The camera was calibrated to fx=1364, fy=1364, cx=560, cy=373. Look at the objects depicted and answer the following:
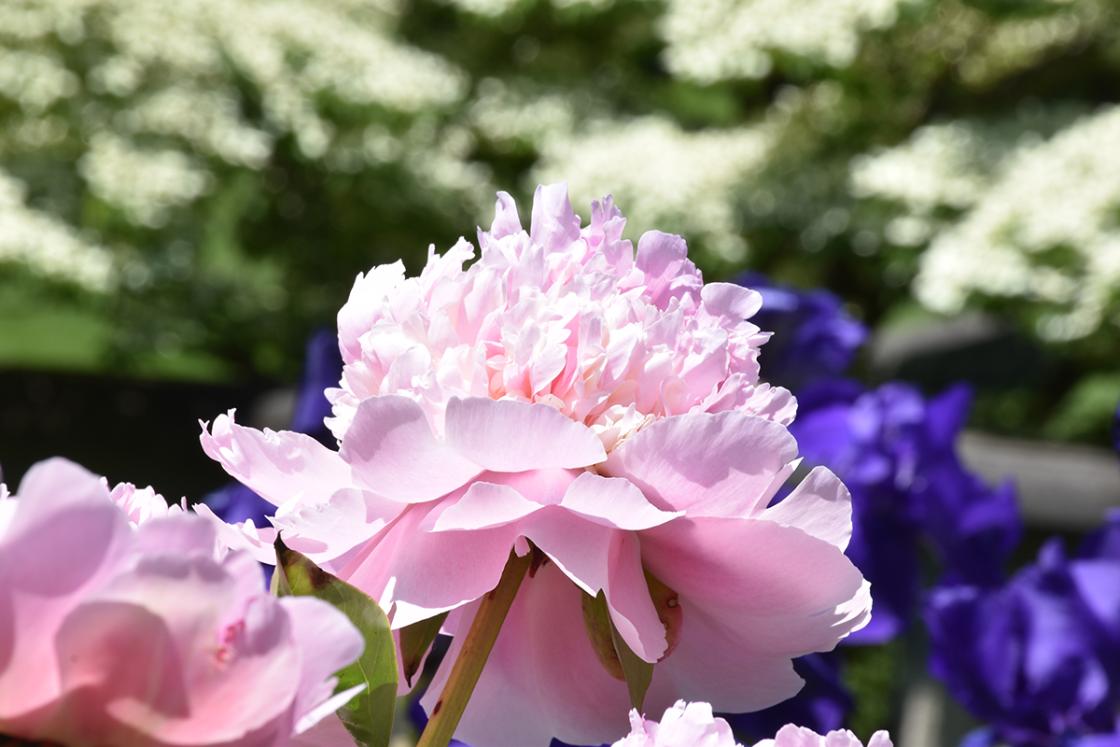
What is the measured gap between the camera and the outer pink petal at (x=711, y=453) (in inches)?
8.5

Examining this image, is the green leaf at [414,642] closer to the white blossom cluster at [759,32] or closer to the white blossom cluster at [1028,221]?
the white blossom cluster at [1028,221]

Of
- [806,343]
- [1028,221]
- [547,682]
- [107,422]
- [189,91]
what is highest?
[547,682]

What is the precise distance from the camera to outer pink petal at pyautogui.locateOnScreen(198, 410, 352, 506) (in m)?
0.23

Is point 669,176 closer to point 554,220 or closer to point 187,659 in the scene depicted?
point 554,220

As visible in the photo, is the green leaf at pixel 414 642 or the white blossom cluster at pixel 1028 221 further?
the white blossom cluster at pixel 1028 221

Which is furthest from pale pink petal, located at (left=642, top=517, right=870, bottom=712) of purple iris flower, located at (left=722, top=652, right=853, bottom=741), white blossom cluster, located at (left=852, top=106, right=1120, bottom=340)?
white blossom cluster, located at (left=852, top=106, right=1120, bottom=340)

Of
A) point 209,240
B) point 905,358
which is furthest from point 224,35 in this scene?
point 905,358

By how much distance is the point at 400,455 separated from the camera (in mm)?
218

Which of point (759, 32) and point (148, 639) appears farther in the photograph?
point (759, 32)

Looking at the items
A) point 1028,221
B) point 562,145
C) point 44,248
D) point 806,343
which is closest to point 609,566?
point 806,343

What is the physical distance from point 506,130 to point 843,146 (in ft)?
2.50

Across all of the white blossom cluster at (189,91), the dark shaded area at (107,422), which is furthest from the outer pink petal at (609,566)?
the dark shaded area at (107,422)

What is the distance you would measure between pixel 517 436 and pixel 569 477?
0.05ft

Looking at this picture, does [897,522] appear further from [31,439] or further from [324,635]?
[31,439]
